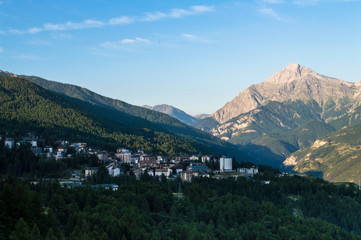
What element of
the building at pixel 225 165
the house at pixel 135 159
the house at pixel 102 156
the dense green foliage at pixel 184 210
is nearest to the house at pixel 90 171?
the dense green foliage at pixel 184 210

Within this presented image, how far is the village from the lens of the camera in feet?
399

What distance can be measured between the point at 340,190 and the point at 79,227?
82.7 metres

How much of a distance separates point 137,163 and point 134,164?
126 inches

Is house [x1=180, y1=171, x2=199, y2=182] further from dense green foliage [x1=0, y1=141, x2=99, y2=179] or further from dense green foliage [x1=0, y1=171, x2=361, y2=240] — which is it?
dense green foliage [x1=0, y1=141, x2=99, y2=179]

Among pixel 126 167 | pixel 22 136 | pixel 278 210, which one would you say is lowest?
pixel 278 210

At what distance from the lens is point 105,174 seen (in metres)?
108

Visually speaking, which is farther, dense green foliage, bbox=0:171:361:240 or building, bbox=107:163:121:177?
building, bbox=107:163:121:177

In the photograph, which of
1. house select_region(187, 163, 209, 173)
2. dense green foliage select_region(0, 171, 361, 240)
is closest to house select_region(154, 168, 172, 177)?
house select_region(187, 163, 209, 173)

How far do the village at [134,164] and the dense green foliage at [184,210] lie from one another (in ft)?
40.1

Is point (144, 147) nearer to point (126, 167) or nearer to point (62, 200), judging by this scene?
point (126, 167)

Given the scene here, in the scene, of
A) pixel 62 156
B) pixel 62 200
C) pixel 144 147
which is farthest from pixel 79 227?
pixel 144 147

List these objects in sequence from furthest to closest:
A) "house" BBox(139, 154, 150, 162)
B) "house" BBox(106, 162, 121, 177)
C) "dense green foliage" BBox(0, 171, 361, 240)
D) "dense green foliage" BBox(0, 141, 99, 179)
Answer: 1. "house" BBox(139, 154, 150, 162)
2. "house" BBox(106, 162, 121, 177)
3. "dense green foliage" BBox(0, 141, 99, 179)
4. "dense green foliage" BBox(0, 171, 361, 240)

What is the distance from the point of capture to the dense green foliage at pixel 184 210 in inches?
2221

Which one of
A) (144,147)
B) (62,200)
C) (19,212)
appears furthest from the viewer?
(144,147)
